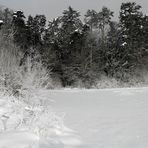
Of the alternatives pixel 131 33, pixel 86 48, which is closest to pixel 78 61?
pixel 86 48

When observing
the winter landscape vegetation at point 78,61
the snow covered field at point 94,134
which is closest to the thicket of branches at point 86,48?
the winter landscape vegetation at point 78,61

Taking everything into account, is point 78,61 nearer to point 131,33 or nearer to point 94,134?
point 131,33

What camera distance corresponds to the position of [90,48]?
36.0 metres

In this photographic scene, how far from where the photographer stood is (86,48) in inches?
1391

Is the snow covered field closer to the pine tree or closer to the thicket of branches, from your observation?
the thicket of branches

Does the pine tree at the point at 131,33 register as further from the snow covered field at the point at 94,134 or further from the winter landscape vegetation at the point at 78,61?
the snow covered field at the point at 94,134

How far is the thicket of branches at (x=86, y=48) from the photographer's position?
108 ft

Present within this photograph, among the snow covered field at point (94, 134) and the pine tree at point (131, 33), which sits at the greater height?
the pine tree at point (131, 33)

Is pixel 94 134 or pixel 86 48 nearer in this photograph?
pixel 94 134

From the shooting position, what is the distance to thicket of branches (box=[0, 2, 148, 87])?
108ft

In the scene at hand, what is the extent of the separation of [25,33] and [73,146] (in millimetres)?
31572

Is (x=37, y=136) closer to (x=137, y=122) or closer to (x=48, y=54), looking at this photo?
(x=137, y=122)

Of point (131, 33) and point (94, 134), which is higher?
point (131, 33)

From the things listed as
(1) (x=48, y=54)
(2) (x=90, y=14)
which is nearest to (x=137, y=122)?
(1) (x=48, y=54)
